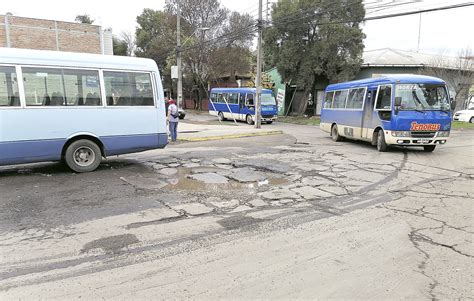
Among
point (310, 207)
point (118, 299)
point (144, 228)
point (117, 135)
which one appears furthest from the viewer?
point (117, 135)

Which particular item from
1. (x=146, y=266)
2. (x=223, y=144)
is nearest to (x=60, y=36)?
(x=223, y=144)

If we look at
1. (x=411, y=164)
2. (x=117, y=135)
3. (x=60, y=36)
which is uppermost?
(x=60, y=36)

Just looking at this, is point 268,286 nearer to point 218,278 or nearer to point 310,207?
point 218,278

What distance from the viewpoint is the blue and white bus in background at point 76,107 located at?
8.16 meters

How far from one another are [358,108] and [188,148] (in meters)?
6.89

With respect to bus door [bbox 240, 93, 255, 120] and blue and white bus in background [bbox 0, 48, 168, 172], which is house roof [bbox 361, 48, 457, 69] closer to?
bus door [bbox 240, 93, 255, 120]

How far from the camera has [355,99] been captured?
1570cm

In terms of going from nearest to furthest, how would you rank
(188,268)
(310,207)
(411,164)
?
(188,268) < (310,207) < (411,164)

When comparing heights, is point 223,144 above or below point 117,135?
below

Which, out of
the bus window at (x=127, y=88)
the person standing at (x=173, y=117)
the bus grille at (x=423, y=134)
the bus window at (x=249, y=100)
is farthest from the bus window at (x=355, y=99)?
the bus window at (x=249, y=100)

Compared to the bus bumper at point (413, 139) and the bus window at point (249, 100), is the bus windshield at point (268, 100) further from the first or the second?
the bus bumper at point (413, 139)

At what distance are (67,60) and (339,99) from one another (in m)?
12.1

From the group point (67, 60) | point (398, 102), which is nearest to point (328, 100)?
point (398, 102)

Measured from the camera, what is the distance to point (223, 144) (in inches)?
608
